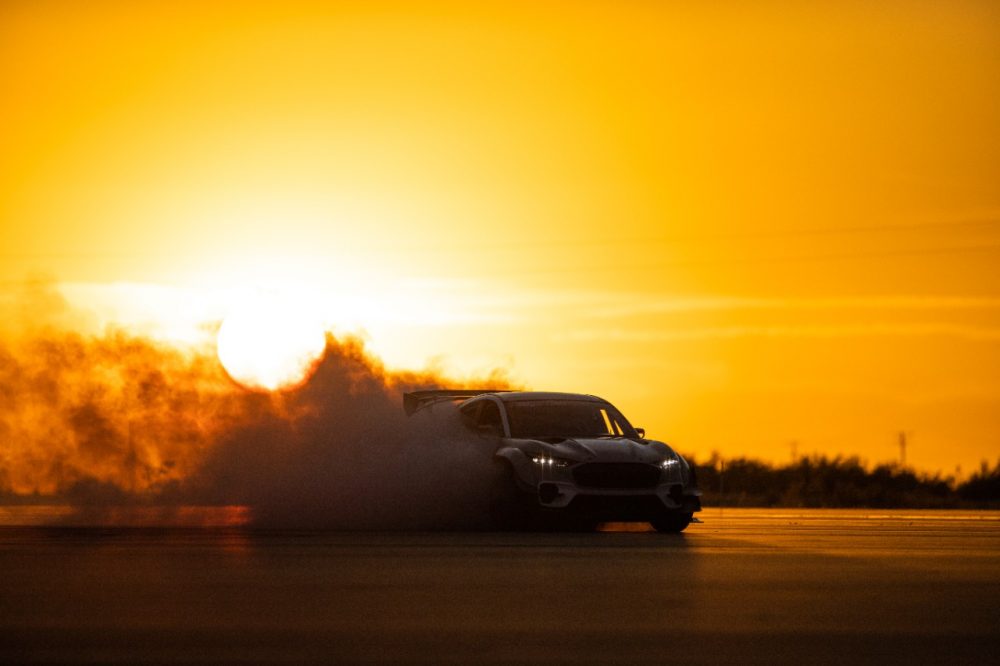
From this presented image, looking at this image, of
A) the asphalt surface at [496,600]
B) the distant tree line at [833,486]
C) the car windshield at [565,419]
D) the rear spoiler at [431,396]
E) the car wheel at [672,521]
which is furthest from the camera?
the distant tree line at [833,486]

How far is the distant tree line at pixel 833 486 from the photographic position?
44.7 metres

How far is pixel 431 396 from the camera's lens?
80.5 feet

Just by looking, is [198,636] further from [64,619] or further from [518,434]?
[518,434]

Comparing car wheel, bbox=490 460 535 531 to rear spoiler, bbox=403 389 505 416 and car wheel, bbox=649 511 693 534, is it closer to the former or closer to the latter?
car wheel, bbox=649 511 693 534

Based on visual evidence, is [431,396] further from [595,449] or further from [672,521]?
[672,521]

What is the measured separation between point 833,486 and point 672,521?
3428 cm

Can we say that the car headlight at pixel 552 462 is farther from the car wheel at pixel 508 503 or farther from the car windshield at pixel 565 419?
the car windshield at pixel 565 419

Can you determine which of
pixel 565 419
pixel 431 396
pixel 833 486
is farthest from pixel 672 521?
pixel 833 486

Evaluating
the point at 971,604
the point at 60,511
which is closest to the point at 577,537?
the point at 971,604

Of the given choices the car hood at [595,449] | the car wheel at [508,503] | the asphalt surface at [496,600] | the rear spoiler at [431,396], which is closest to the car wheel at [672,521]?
the car hood at [595,449]

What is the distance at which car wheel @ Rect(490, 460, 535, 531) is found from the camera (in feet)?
66.6

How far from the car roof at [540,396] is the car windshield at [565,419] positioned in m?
0.04

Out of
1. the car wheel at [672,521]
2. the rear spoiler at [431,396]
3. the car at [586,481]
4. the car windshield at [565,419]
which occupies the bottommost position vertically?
the car wheel at [672,521]

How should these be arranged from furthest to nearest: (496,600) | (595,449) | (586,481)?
(595,449) → (586,481) → (496,600)
